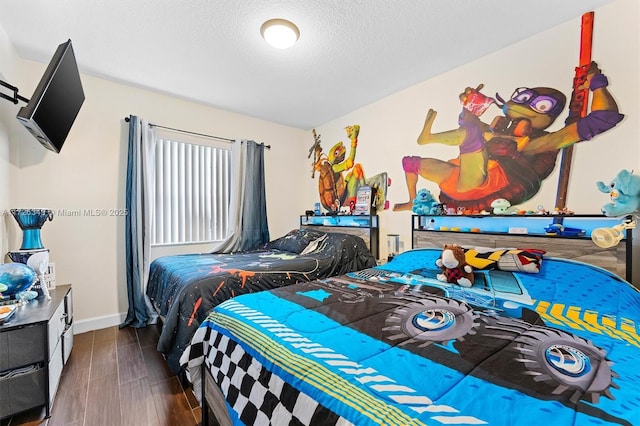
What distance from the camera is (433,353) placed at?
0.90m

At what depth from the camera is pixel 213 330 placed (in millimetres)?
1326

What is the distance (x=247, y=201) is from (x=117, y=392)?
232 centimetres

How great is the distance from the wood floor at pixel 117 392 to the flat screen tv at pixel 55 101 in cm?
173

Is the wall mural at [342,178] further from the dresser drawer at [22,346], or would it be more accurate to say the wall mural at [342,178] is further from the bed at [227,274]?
the dresser drawer at [22,346]

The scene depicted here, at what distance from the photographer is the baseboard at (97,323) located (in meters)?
2.61

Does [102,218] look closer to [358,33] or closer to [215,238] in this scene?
[215,238]

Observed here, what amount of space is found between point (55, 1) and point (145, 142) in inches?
52.0

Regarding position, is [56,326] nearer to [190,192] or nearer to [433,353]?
[190,192]

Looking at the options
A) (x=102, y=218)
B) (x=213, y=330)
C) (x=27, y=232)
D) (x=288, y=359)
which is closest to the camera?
(x=288, y=359)

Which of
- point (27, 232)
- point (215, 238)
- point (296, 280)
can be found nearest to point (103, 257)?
point (27, 232)

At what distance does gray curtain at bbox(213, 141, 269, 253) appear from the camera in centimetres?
354

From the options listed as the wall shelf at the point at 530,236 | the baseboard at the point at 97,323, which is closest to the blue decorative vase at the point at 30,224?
the baseboard at the point at 97,323

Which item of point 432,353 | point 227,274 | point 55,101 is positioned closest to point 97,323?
point 227,274

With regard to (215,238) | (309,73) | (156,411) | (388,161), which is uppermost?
(309,73)
